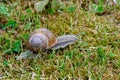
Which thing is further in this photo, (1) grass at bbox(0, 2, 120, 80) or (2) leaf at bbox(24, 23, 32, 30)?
(2) leaf at bbox(24, 23, 32, 30)

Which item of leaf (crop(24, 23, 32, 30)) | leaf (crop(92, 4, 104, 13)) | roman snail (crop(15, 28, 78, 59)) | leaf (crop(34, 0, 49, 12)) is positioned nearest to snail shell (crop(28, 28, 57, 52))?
roman snail (crop(15, 28, 78, 59))

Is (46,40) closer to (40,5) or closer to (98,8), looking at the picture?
(40,5)

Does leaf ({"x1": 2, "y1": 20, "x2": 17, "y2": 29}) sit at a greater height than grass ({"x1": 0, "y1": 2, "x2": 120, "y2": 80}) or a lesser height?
greater

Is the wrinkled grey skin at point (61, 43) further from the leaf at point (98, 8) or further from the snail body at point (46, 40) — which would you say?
the leaf at point (98, 8)

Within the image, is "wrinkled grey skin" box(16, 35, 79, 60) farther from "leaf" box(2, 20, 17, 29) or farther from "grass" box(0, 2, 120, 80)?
"leaf" box(2, 20, 17, 29)

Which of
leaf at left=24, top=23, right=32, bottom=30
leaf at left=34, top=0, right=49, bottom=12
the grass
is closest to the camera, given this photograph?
the grass

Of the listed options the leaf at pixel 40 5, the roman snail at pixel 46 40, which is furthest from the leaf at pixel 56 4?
the roman snail at pixel 46 40

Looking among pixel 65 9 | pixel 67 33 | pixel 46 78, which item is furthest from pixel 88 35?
pixel 46 78
